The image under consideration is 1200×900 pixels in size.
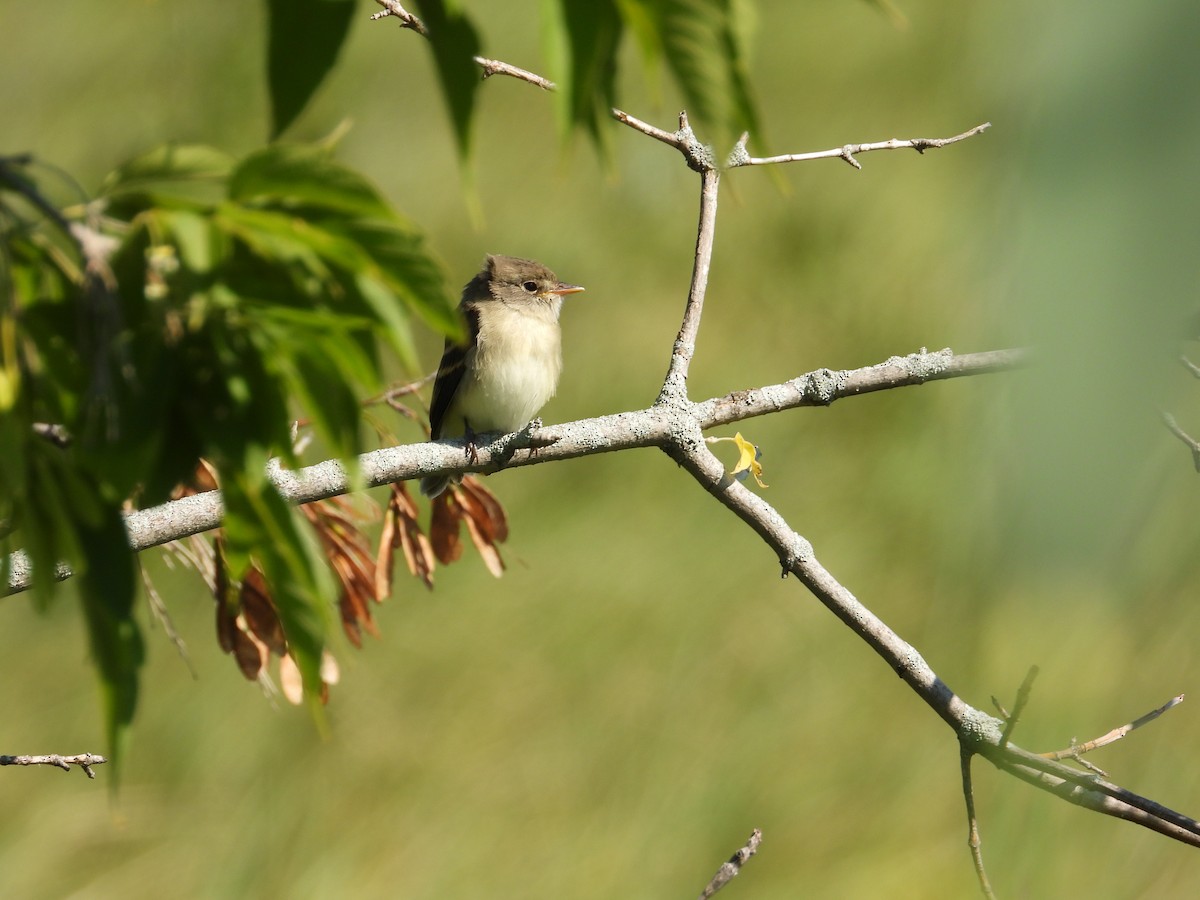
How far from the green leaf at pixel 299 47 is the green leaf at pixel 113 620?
48 cm

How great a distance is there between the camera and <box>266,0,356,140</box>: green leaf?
146cm

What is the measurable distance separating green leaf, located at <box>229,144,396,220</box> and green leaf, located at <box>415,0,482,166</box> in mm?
108

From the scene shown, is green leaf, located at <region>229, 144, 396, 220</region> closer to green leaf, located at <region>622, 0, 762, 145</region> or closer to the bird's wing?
green leaf, located at <region>622, 0, 762, 145</region>

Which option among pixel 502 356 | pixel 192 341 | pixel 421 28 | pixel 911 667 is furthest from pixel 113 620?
pixel 502 356

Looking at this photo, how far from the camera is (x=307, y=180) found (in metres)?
1.41

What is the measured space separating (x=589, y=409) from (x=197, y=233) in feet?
21.6

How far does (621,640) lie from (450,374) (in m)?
2.16

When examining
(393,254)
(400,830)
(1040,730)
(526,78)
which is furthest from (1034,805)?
(393,254)

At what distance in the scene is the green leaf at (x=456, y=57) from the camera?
1.39m

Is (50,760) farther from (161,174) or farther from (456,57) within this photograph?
(456,57)

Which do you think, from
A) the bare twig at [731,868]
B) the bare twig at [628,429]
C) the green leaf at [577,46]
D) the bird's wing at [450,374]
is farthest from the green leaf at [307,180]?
the bird's wing at [450,374]

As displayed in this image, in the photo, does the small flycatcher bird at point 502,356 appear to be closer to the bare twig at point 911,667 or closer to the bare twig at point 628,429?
the bare twig at point 628,429

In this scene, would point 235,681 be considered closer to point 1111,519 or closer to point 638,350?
point 638,350

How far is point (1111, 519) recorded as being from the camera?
35.5 inches
